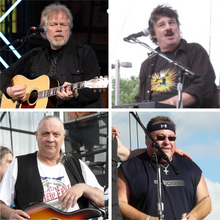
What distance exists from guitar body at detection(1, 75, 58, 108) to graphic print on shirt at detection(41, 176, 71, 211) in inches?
19.5

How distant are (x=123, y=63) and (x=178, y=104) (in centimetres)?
47

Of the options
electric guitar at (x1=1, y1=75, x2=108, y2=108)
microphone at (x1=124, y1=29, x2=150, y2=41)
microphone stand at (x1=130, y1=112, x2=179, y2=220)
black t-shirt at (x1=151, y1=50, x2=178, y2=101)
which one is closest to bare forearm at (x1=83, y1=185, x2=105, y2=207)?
microphone stand at (x1=130, y1=112, x2=179, y2=220)

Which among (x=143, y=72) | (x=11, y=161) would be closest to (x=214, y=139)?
(x=143, y=72)

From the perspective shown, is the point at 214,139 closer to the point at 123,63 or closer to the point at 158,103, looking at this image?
the point at 158,103

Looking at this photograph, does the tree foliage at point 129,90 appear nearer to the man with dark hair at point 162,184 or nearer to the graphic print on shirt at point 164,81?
the graphic print on shirt at point 164,81

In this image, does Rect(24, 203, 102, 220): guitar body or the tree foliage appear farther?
the tree foliage

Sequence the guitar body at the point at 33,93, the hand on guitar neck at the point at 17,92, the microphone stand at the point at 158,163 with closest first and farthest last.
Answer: the microphone stand at the point at 158,163, the guitar body at the point at 33,93, the hand on guitar neck at the point at 17,92

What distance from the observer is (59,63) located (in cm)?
259

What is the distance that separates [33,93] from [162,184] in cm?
105

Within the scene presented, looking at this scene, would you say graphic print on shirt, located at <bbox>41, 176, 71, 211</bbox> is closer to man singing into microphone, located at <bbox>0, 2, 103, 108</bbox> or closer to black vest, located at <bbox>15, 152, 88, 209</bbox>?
black vest, located at <bbox>15, 152, 88, 209</bbox>

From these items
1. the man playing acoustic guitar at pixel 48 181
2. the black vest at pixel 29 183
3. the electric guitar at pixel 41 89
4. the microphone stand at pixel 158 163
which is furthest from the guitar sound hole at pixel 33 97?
the microphone stand at pixel 158 163

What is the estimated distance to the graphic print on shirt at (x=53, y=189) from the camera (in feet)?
8.07

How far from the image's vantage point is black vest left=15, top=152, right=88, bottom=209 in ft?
8.07

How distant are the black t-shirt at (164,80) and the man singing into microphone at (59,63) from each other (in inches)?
15.2
